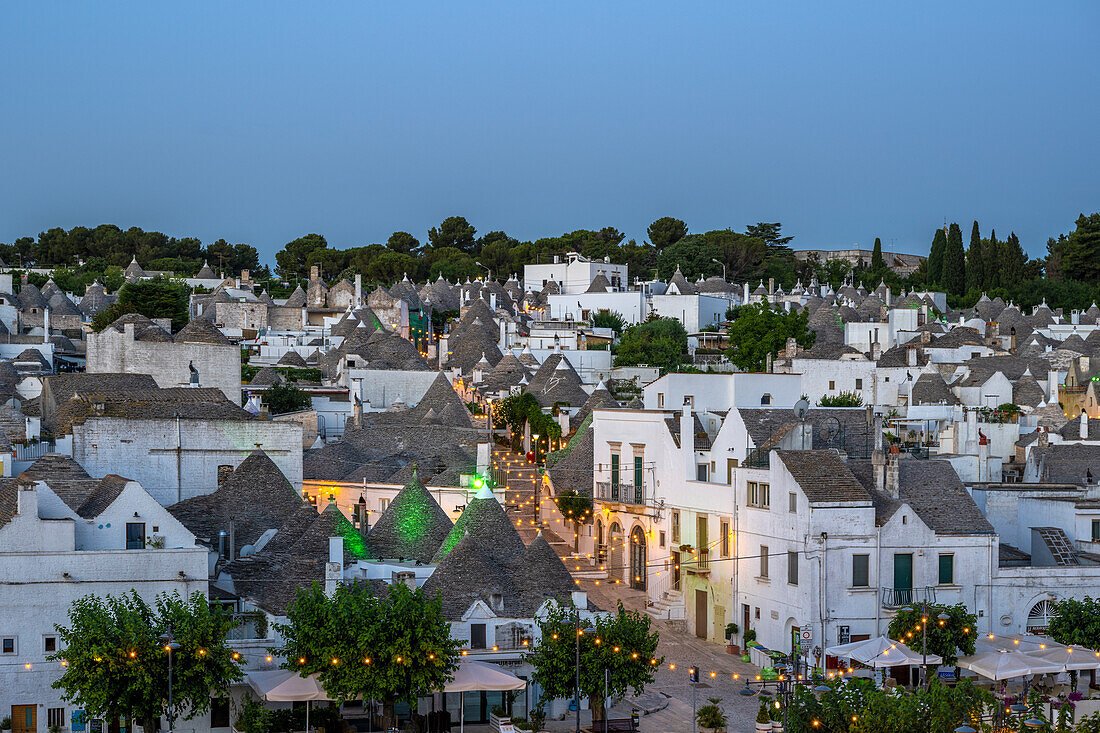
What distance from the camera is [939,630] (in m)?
38.0

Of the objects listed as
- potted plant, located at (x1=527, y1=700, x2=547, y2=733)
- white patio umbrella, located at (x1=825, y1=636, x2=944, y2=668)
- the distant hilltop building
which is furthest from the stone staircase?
the distant hilltop building

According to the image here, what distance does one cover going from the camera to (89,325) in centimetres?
9162

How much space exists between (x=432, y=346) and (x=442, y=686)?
206 feet

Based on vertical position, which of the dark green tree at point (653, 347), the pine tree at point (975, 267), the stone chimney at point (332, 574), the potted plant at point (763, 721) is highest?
the pine tree at point (975, 267)

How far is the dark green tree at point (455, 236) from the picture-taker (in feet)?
492

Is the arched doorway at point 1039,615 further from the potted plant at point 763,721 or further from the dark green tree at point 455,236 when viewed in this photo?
the dark green tree at point 455,236

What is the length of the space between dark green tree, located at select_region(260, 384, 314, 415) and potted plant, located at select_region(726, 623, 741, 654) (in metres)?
29.3

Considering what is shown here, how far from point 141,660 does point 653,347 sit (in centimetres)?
5417

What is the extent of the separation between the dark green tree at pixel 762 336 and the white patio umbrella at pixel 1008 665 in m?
42.5

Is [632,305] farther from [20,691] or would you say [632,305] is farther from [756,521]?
[20,691]

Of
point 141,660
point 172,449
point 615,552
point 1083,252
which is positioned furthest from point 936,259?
point 141,660

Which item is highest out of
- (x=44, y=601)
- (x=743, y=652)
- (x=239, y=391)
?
(x=239, y=391)

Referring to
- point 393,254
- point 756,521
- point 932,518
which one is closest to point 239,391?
point 756,521

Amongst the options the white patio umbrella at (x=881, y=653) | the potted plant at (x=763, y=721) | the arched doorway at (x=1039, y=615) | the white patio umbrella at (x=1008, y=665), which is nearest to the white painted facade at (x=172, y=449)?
the white patio umbrella at (x=881, y=653)
